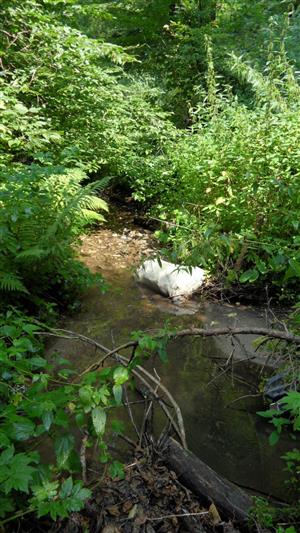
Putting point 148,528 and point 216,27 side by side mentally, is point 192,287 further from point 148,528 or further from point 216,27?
point 216,27

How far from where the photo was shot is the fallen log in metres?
1.83

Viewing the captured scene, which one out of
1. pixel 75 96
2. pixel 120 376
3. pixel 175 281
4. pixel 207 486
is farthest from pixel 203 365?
pixel 75 96

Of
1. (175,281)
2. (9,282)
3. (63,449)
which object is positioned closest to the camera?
(63,449)

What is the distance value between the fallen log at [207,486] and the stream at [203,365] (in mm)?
415

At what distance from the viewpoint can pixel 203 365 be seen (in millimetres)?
3381

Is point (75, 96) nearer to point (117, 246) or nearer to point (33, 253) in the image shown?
point (117, 246)

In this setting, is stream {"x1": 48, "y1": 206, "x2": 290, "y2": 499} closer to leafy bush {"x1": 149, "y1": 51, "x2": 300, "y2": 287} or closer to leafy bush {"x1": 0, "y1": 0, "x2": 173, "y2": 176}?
leafy bush {"x1": 149, "y1": 51, "x2": 300, "y2": 287}

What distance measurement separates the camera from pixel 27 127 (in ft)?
15.6

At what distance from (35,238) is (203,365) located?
71.0 inches

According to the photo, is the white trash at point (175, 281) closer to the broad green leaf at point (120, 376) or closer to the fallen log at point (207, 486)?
the fallen log at point (207, 486)

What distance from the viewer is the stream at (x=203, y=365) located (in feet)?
8.05

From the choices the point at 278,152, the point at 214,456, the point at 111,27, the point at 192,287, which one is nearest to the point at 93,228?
the point at 192,287

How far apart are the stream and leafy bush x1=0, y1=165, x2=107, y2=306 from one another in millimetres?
437

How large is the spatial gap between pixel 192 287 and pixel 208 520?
2952 mm
